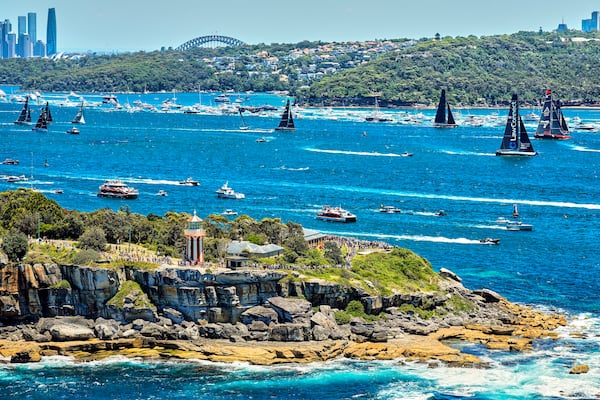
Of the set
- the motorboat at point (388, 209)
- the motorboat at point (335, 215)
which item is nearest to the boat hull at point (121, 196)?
the motorboat at point (335, 215)

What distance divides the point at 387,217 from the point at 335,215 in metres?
6.73

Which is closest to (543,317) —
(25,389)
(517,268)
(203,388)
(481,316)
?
(481,316)

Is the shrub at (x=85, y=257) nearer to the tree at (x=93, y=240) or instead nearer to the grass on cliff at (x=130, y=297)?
the grass on cliff at (x=130, y=297)

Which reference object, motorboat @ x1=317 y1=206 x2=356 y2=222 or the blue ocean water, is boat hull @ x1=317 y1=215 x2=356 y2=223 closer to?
motorboat @ x1=317 y1=206 x2=356 y2=222

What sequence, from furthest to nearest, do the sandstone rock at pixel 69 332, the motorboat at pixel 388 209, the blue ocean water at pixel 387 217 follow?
the motorboat at pixel 388 209 → the sandstone rock at pixel 69 332 → the blue ocean water at pixel 387 217

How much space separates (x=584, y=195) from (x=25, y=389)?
3489 inches

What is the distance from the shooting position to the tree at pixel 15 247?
71375mm

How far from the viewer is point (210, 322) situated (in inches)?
2724

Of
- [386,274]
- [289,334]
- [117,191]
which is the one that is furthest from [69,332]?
[117,191]

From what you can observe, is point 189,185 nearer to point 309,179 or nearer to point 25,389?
point 309,179

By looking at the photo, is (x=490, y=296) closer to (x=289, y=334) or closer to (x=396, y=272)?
(x=396, y=272)

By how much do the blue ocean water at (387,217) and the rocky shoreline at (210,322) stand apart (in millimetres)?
1633

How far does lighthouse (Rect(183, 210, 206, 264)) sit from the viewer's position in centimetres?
7338

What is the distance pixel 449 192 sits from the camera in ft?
445
